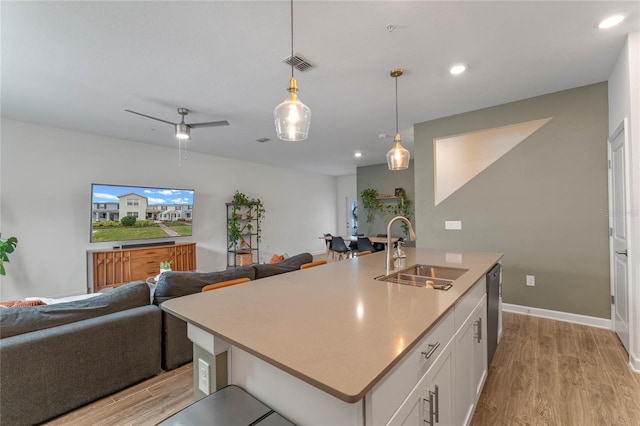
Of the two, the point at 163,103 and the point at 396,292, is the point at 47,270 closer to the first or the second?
the point at 163,103

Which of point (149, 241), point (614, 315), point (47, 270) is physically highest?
point (149, 241)

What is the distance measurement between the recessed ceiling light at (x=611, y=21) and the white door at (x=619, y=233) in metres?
0.87

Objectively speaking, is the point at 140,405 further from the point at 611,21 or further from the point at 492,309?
the point at 611,21

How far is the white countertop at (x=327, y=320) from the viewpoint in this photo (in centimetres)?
79

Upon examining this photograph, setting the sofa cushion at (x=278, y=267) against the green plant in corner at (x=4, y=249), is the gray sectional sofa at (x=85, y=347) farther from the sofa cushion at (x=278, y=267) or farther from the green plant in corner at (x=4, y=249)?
the green plant in corner at (x=4, y=249)

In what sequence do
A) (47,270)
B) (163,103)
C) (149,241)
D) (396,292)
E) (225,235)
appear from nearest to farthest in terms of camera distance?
(396,292) < (163,103) < (47,270) < (149,241) < (225,235)

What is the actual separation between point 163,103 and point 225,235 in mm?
3794

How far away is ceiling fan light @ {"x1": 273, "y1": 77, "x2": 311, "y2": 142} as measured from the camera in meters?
1.75

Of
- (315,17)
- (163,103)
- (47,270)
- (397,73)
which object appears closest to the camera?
(315,17)

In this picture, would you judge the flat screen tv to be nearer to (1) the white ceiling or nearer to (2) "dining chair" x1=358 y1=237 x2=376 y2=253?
(1) the white ceiling

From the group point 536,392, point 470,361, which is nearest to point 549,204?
point 536,392

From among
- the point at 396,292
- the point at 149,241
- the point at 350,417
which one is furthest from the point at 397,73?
the point at 149,241

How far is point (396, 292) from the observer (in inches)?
59.6

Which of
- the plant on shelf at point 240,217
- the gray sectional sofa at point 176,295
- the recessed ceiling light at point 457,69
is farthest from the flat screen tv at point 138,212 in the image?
the recessed ceiling light at point 457,69
